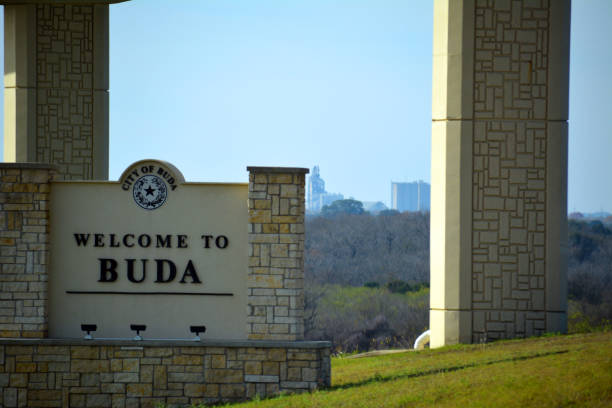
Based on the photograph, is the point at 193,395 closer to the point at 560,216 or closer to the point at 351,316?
the point at 560,216

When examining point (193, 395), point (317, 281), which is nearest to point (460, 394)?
point (193, 395)

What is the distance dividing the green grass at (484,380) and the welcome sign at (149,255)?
5.53 ft

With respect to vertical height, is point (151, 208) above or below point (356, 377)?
above

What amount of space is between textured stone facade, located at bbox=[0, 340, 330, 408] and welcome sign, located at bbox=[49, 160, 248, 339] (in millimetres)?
330

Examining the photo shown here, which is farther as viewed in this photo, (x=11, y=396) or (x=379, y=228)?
(x=379, y=228)

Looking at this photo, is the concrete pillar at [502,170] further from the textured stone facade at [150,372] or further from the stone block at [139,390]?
the stone block at [139,390]

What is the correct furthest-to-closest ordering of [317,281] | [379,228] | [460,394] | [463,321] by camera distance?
[379,228] → [317,281] → [463,321] → [460,394]

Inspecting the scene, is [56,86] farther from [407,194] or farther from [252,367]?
[407,194]

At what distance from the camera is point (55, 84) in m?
20.8

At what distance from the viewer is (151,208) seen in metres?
14.0

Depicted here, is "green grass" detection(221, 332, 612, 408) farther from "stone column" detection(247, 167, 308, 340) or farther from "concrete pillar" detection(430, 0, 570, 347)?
"concrete pillar" detection(430, 0, 570, 347)

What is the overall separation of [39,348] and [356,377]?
4.70 m

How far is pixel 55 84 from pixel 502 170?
32.5 ft

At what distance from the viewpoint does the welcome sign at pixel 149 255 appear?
1378cm
